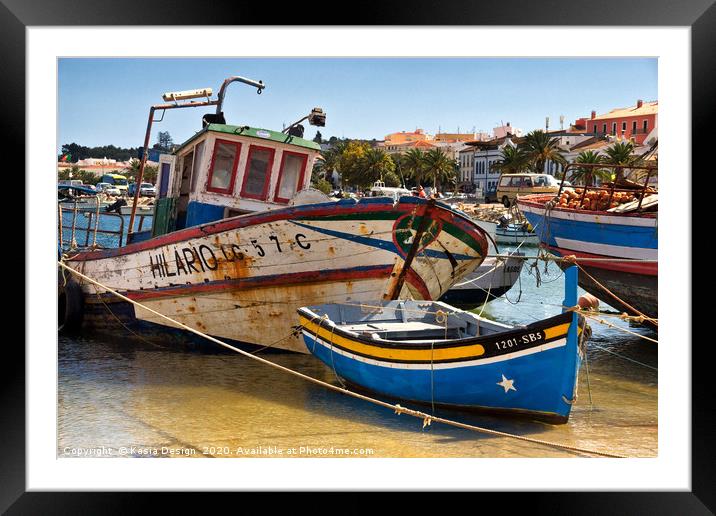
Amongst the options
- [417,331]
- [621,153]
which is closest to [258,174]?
[417,331]

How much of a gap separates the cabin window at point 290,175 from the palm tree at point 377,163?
187 centimetres

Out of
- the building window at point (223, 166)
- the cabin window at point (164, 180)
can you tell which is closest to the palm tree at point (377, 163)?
the building window at point (223, 166)

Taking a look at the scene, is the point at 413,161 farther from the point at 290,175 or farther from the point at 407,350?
the point at 407,350

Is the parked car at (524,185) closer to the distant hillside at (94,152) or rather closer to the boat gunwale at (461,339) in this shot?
the distant hillside at (94,152)

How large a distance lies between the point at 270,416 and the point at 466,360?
7.23 ft

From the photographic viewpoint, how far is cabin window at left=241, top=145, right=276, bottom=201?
10102 millimetres

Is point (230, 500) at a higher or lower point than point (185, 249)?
lower

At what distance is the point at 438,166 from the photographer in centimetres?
1386
